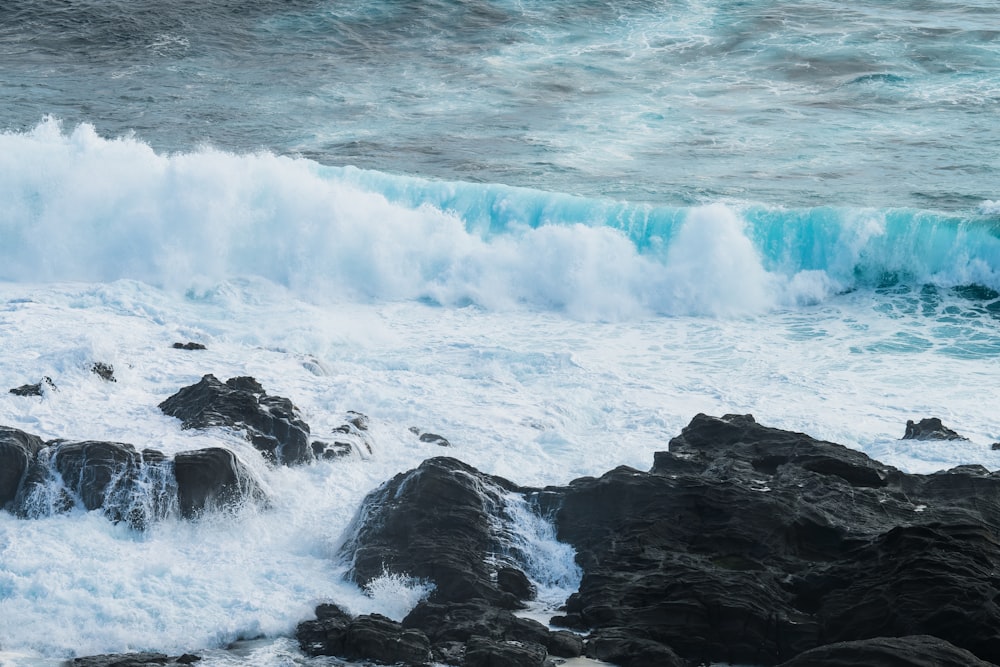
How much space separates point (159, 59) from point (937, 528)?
83.5 feet

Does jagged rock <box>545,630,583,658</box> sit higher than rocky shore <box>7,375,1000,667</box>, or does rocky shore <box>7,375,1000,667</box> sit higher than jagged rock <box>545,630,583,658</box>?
rocky shore <box>7,375,1000,667</box>

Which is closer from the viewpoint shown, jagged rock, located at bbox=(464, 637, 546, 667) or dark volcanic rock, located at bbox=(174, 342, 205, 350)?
jagged rock, located at bbox=(464, 637, 546, 667)

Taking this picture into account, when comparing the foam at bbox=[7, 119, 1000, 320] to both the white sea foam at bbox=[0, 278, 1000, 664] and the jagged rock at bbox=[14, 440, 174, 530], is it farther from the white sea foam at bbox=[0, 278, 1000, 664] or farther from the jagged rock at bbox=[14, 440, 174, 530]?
the jagged rock at bbox=[14, 440, 174, 530]

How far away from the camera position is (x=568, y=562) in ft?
32.0

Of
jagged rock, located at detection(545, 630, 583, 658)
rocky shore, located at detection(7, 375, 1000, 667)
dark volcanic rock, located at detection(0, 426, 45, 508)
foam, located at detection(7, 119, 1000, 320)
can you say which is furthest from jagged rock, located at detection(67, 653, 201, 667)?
foam, located at detection(7, 119, 1000, 320)

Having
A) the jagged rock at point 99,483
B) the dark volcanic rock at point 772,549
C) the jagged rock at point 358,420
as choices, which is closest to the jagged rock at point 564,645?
the dark volcanic rock at point 772,549

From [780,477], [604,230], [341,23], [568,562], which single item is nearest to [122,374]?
[568,562]

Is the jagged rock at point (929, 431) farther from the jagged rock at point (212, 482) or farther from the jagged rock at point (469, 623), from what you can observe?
the jagged rock at point (212, 482)

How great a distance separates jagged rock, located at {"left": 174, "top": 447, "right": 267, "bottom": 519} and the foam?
833 centimetres

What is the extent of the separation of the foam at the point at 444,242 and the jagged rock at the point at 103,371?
228 inches

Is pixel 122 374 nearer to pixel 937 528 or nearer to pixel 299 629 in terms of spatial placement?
pixel 299 629

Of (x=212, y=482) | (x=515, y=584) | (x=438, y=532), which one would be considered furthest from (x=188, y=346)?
(x=515, y=584)

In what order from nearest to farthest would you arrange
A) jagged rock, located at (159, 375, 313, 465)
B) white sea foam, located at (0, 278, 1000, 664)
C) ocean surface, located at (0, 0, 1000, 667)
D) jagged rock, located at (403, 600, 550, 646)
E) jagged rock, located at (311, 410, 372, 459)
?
1. jagged rock, located at (403, 600, 550, 646)
2. white sea foam, located at (0, 278, 1000, 664)
3. ocean surface, located at (0, 0, 1000, 667)
4. jagged rock, located at (159, 375, 313, 465)
5. jagged rock, located at (311, 410, 372, 459)

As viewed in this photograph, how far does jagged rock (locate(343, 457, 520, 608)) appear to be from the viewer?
30.3ft
